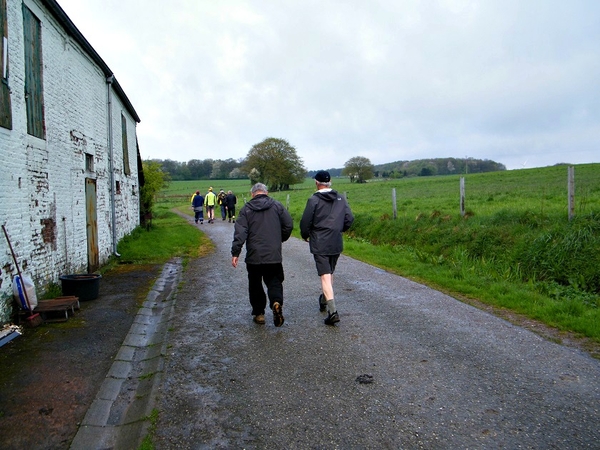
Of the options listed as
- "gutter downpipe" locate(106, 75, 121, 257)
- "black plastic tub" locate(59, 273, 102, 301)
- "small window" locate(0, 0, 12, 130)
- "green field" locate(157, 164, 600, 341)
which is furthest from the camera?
"gutter downpipe" locate(106, 75, 121, 257)

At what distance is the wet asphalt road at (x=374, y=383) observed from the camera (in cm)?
347

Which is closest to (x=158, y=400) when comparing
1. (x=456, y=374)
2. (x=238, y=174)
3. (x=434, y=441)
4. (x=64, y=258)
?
(x=434, y=441)

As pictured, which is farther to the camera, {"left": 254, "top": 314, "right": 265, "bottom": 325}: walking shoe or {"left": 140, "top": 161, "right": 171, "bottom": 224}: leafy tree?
{"left": 140, "top": 161, "right": 171, "bottom": 224}: leafy tree

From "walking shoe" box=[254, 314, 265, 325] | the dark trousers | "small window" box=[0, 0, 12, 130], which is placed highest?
"small window" box=[0, 0, 12, 130]

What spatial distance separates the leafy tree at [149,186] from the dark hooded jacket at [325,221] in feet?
55.6

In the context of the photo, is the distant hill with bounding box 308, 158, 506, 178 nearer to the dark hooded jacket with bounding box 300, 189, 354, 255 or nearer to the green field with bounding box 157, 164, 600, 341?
the green field with bounding box 157, 164, 600, 341

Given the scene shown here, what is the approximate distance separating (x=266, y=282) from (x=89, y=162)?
704 cm

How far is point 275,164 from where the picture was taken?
71.4 meters

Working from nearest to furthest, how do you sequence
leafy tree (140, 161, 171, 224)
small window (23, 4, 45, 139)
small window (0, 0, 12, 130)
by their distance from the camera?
small window (0, 0, 12, 130) < small window (23, 4, 45, 139) < leafy tree (140, 161, 171, 224)

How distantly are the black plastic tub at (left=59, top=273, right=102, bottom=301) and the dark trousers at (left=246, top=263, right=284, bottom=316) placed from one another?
3.22 m

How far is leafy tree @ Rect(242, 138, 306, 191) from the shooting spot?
7081cm

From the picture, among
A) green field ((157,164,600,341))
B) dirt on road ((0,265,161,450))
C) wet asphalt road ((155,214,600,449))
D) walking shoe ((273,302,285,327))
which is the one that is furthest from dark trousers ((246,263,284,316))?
green field ((157,164,600,341))

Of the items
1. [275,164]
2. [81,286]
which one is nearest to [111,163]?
[81,286]

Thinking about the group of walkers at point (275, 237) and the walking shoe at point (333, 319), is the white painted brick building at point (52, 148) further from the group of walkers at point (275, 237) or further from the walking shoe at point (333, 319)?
the walking shoe at point (333, 319)
